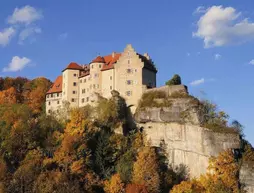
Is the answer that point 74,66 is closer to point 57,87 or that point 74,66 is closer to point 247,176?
point 57,87

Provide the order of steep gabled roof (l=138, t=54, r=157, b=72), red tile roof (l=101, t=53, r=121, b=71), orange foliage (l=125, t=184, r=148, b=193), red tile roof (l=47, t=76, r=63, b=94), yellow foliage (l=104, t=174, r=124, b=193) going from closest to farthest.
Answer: orange foliage (l=125, t=184, r=148, b=193) < yellow foliage (l=104, t=174, r=124, b=193) < steep gabled roof (l=138, t=54, r=157, b=72) < red tile roof (l=101, t=53, r=121, b=71) < red tile roof (l=47, t=76, r=63, b=94)

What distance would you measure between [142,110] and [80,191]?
18561 millimetres

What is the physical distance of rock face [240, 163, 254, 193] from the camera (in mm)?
60594

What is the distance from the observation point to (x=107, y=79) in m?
74.0

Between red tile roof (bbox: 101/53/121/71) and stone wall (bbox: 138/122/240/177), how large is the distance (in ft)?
38.8

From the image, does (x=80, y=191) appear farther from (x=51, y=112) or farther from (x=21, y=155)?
(x=51, y=112)

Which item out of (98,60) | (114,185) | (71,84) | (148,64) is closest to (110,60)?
(98,60)

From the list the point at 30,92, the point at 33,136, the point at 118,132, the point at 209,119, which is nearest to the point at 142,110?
the point at 118,132

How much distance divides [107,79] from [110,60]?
15.4 feet

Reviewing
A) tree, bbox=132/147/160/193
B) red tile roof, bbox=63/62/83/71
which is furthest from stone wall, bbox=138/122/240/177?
red tile roof, bbox=63/62/83/71

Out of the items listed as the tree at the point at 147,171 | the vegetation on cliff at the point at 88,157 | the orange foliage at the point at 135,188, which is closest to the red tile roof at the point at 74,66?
the vegetation on cliff at the point at 88,157

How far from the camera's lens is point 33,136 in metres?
68.9

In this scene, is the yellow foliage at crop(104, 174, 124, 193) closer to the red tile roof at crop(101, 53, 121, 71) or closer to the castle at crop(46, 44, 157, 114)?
the castle at crop(46, 44, 157, 114)

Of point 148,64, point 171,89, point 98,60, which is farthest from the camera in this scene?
point 98,60
